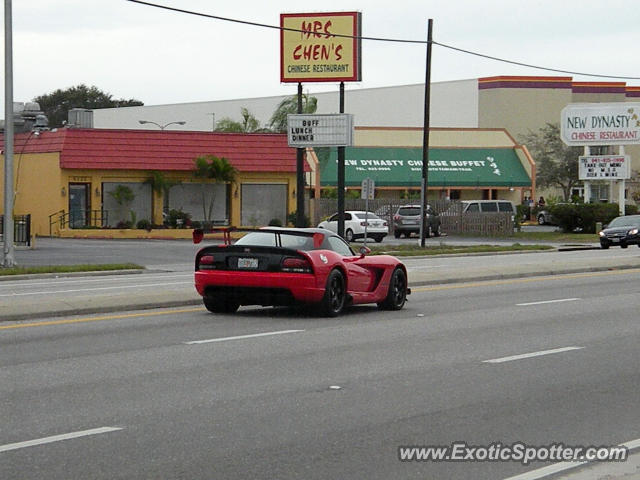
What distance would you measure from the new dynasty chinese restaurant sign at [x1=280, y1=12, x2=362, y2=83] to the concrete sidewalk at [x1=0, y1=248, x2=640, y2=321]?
14.5 metres

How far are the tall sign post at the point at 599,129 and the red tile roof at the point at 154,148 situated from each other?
1746cm

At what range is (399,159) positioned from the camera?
77.9 metres

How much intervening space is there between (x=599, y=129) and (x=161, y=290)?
2029 inches

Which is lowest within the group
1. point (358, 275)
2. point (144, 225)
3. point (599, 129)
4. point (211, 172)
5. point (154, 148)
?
point (144, 225)

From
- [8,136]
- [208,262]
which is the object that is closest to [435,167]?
[8,136]

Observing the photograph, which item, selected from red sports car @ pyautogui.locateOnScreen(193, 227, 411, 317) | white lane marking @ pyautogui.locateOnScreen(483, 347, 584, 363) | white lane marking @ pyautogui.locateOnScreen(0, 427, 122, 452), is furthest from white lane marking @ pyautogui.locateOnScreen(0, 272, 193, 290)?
white lane marking @ pyautogui.locateOnScreen(0, 427, 122, 452)

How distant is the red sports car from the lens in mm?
16562

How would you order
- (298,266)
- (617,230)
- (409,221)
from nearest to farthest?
(298,266)
(617,230)
(409,221)

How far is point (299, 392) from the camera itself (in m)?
10.4

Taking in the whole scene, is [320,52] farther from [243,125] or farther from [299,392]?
[243,125]

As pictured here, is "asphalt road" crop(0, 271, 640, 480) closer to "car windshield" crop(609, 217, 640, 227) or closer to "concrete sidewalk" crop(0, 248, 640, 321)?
"concrete sidewalk" crop(0, 248, 640, 321)

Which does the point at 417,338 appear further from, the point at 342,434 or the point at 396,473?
Answer: the point at 396,473

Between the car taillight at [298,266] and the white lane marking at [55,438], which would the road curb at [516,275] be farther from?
the white lane marking at [55,438]

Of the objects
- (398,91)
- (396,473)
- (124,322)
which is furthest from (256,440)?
(398,91)
